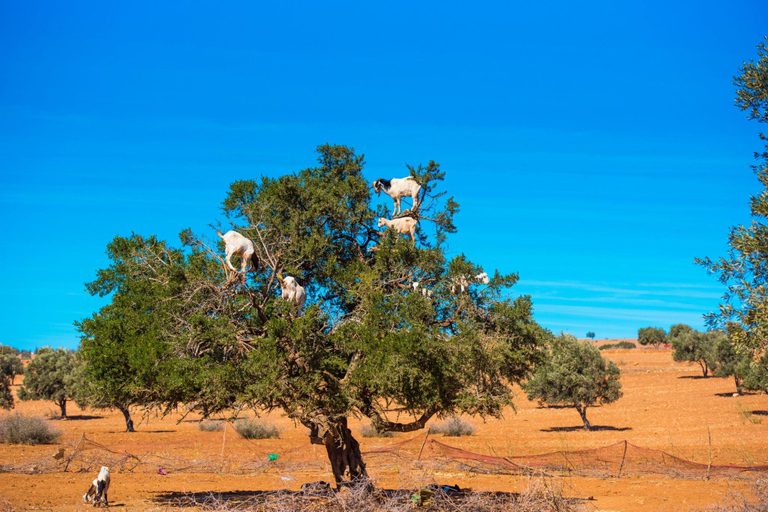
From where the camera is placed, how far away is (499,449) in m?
27.3

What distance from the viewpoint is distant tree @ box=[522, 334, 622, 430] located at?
34781 millimetres

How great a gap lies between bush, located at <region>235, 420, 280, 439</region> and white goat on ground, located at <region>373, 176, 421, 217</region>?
2256 centimetres

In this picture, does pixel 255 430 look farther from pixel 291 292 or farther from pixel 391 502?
pixel 291 292

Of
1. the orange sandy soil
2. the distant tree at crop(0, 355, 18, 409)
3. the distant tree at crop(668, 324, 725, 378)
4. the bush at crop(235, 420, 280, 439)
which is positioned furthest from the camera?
the distant tree at crop(668, 324, 725, 378)

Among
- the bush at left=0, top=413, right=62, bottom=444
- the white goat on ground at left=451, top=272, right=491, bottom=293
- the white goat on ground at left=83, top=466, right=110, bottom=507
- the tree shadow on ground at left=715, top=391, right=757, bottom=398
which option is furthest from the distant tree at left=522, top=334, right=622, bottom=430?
the white goat on ground at left=83, top=466, right=110, bottom=507

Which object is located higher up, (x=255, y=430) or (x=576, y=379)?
(x=576, y=379)

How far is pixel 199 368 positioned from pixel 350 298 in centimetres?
322

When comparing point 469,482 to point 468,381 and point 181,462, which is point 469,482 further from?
point 181,462

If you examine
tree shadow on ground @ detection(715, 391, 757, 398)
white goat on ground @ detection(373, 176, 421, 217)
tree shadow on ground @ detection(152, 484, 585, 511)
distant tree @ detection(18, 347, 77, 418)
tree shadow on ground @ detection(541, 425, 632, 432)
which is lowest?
tree shadow on ground @ detection(541, 425, 632, 432)

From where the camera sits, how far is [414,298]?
38.0 feet

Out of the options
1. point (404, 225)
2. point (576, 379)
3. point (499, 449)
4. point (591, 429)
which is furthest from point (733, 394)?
point (404, 225)

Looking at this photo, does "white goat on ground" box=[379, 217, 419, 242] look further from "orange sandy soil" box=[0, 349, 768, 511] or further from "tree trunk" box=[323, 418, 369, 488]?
"orange sandy soil" box=[0, 349, 768, 511]

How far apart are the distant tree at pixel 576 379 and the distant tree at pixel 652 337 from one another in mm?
77128

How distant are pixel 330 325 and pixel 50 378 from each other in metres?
39.4
